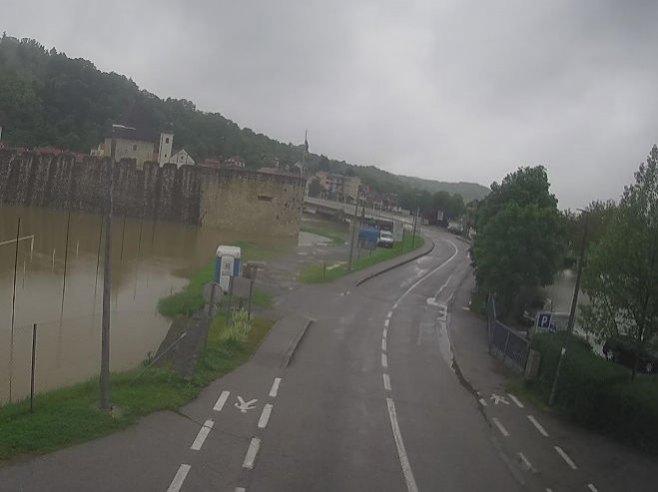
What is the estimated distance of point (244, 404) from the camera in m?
12.0

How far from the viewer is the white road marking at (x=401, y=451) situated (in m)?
9.43

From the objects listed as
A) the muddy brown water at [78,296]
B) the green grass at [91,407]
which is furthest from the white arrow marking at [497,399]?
the muddy brown water at [78,296]

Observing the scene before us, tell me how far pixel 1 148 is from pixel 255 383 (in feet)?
198

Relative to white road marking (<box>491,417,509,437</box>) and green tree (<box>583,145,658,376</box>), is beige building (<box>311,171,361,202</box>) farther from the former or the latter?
white road marking (<box>491,417,509,437</box>)

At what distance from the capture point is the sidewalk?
34.7ft

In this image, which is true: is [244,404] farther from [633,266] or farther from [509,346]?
[509,346]

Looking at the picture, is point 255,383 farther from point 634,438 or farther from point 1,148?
point 1,148

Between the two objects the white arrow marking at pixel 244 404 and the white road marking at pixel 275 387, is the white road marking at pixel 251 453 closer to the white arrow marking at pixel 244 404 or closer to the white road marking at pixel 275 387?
the white arrow marking at pixel 244 404

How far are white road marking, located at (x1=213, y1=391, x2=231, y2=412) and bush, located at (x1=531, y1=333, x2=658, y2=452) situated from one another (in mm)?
7399

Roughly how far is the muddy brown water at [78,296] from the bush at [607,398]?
1055 centimetres

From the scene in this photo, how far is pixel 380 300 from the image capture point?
2798cm

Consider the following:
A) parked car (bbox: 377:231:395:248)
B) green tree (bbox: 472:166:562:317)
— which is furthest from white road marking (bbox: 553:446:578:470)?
parked car (bbox: 377:231:395:248)

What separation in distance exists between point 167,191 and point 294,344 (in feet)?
159

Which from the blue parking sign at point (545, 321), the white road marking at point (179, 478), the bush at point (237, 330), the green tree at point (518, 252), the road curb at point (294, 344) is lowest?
the road curb at point (294, 344)
